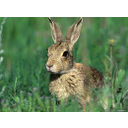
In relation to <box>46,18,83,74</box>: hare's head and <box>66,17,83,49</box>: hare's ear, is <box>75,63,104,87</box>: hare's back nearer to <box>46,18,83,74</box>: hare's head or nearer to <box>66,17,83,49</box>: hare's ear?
<box>46,18,83,74</box>: hare's head

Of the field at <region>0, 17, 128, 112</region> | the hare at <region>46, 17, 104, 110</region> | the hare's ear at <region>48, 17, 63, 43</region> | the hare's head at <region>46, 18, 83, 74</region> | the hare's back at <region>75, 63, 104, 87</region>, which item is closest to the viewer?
the field at <region>0, 17, 128, 112</region>

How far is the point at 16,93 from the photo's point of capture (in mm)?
5945

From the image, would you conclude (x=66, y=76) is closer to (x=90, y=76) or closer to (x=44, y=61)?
(x=90, y=76)

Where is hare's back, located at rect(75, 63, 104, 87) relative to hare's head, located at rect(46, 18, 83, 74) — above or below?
below

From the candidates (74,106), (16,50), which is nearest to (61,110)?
(74,106)

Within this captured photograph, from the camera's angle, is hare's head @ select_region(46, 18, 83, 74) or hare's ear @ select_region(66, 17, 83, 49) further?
hare's ear @ select_region(66, 17, 83, 49)

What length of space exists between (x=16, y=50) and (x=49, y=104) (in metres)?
4.46

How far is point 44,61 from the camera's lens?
692 cm

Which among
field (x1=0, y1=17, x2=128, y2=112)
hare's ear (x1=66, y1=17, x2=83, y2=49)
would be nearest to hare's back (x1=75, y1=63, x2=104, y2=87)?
field (x1=0, y1=17, x2=128, y2=112)

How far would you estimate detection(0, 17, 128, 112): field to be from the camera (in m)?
5.23

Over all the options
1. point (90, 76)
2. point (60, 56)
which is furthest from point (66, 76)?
point (90, 76)

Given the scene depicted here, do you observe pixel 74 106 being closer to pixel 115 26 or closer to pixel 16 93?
pixel 16 93

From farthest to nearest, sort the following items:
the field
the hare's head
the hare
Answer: the hare, the hare's head, the field

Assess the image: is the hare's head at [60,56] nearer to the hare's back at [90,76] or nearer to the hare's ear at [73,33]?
the hare's ear at [73,33]
